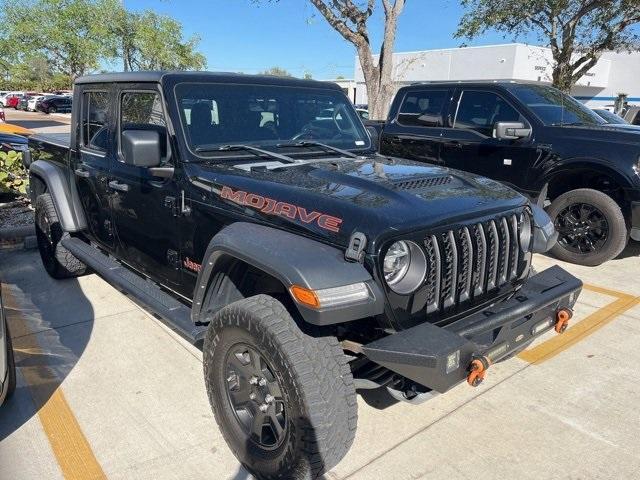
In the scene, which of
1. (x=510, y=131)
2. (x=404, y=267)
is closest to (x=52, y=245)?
(x=404, y=267)

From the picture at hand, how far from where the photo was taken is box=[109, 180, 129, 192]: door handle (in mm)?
3674

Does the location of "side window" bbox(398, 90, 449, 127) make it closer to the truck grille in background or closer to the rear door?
the rear door

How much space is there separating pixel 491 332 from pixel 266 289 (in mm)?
1149

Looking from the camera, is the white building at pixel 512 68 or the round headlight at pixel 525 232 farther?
the white building at pixel 512 68

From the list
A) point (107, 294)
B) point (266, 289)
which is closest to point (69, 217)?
point (107, 294)

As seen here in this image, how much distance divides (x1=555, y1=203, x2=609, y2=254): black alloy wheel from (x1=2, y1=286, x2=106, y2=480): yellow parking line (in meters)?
5.27

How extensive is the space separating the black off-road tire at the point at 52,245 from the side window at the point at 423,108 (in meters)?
4.65

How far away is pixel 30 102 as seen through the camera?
38531 mm

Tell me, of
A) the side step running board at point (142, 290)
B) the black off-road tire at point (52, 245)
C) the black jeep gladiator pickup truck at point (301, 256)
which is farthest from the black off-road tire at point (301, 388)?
the black off-road tire at point (52, 245)

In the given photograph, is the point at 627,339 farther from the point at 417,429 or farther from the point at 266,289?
the point at 266,289

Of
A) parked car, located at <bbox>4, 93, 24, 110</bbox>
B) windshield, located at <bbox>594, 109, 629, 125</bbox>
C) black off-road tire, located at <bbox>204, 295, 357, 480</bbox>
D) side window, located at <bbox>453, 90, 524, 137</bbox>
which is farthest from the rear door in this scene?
parked car, located at <bbox>4, 93, 24, 110</bbox>

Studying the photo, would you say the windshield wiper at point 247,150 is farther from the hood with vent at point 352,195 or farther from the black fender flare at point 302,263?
the black fender flare at point 302,263

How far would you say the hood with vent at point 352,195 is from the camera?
2.40 m

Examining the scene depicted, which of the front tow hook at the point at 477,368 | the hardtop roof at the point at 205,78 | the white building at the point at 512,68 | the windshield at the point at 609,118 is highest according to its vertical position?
the white building at the point at 512,68
